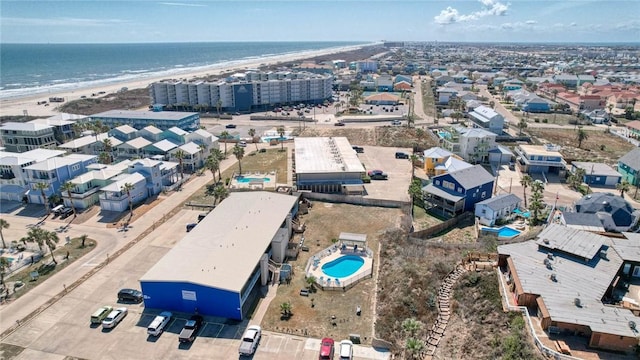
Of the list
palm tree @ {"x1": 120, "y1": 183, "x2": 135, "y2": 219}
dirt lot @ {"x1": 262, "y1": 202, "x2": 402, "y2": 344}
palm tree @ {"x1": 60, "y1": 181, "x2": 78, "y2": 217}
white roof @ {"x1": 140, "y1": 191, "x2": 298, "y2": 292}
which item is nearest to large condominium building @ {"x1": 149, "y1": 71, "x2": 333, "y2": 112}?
palm tree @ {"x1": 120, "y1": 183, "x2": 135, "y2": 219}

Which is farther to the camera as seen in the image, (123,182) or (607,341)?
(123,182)

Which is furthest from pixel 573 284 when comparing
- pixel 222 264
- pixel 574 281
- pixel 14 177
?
pixel 14 177

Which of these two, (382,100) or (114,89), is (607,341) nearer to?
(382,100)

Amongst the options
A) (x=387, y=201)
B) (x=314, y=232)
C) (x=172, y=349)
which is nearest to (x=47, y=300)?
(x=172, y=349)

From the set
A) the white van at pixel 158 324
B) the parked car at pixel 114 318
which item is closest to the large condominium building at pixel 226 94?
the parked car at pixel 114 318

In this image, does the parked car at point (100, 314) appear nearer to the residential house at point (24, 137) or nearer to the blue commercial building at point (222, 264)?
the blue commercial building at point (222, 264)

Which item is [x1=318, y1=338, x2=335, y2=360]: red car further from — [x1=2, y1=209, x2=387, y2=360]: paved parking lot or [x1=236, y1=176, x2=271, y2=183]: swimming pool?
[x1=236, y1=176, x2=271, y2=183]: swimming pool
